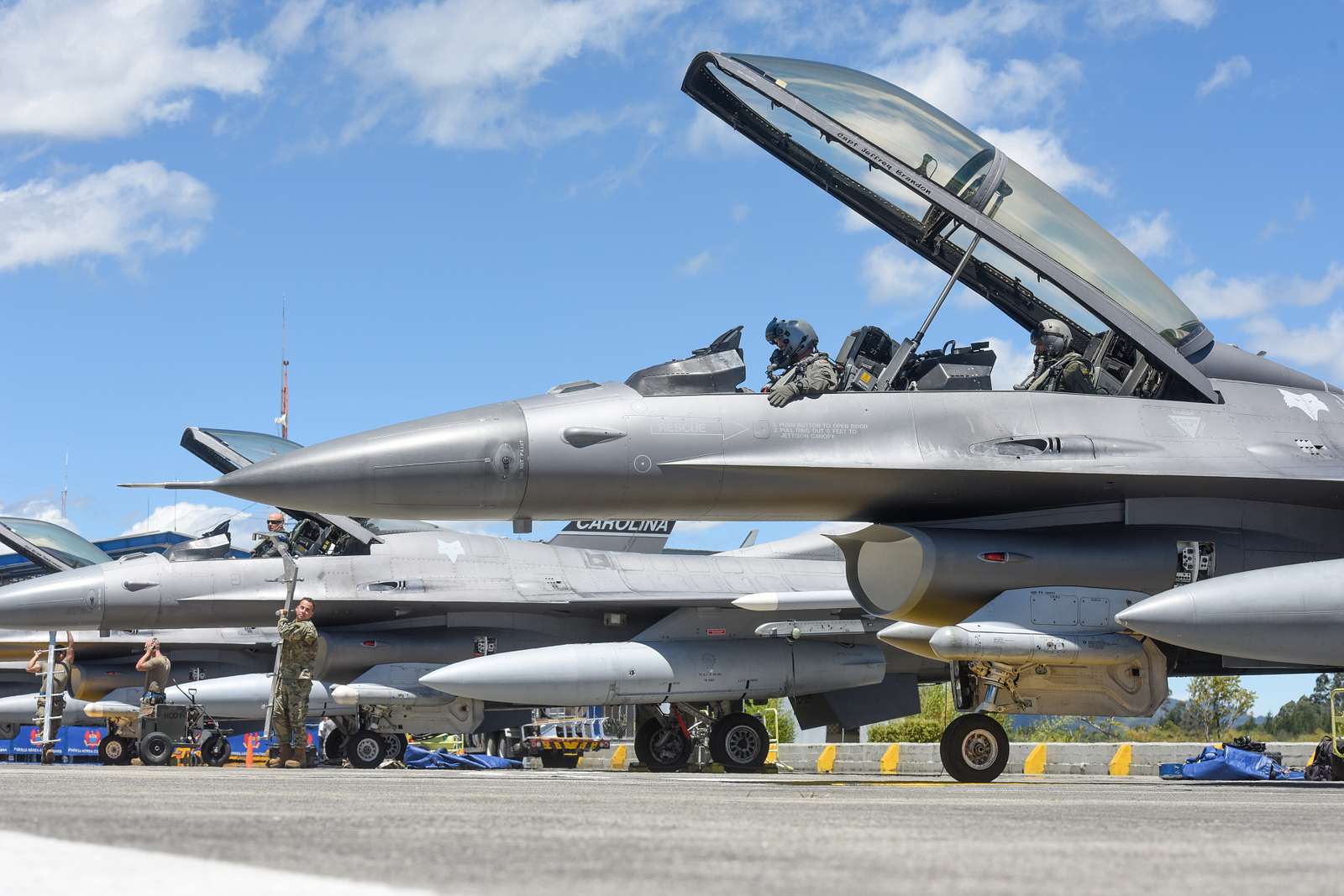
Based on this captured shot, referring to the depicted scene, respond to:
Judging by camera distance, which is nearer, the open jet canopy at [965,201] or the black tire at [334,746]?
the open jet canopy at [965,201]

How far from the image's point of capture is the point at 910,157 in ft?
31.5

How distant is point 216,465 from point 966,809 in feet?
36.6

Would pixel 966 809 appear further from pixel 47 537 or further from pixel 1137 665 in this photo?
pixel 47 537

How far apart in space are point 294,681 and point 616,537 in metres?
6.54

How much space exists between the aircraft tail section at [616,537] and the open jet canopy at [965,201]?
8.69 meters

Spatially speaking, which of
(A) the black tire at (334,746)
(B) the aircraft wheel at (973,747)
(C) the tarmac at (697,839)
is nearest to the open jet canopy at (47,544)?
(A) the black tire at (334,746)

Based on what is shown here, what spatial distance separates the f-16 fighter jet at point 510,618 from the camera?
45.8 ft

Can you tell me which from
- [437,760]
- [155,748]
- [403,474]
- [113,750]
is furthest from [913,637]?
[113,750]

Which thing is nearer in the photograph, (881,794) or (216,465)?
(881,794)

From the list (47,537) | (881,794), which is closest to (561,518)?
(881,794)

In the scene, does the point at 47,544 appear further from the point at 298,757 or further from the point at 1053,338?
the point at 1053,338

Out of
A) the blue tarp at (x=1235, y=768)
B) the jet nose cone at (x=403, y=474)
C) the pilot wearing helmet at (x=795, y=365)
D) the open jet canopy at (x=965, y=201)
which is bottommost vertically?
the blue tarp at (x=1235, y=768)

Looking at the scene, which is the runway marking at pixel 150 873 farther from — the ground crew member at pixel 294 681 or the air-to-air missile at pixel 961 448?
the ground crew member at pixel 294 681

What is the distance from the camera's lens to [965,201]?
9.62 metres
